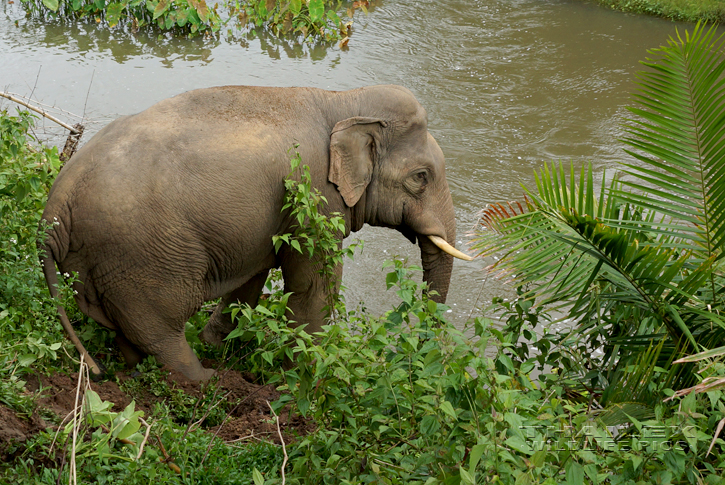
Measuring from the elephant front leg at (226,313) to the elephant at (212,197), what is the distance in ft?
0.67

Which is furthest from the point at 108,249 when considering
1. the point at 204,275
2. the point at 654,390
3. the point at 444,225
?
the point at 654,390

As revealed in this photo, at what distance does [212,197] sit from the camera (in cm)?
430

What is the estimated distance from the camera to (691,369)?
3.09m

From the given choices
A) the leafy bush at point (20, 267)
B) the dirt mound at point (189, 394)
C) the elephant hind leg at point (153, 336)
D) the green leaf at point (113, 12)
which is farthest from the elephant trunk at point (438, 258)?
the green leaf at point (113, 12)

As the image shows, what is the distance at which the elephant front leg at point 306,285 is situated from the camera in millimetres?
4762

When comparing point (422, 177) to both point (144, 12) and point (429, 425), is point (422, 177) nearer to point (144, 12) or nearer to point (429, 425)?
point (429, 425)

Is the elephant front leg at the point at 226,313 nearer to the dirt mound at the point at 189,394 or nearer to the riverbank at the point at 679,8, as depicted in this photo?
the dirt mound at the point at 189,394

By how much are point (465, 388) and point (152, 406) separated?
7.55 ft

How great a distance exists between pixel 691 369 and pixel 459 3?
Result: 472 inches

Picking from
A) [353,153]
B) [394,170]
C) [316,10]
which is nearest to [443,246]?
[394,170]

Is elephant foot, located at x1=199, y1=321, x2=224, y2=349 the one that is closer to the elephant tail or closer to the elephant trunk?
the elephant tail

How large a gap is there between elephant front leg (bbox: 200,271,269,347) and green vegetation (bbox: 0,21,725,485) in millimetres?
1196

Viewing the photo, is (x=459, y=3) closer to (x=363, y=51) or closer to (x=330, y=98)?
(x=363, y=51)

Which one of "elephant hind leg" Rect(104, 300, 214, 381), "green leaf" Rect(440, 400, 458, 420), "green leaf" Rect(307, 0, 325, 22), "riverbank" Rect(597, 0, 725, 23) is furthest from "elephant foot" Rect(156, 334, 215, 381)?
"riverbank" Rect(597, 0, 725, 23)
